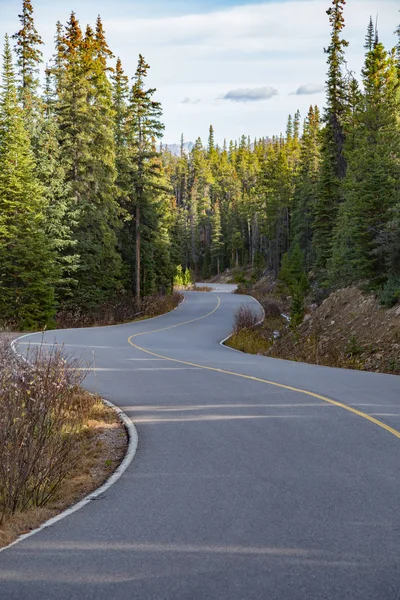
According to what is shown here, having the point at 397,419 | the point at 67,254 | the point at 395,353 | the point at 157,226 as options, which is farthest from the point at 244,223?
the point at 397,419

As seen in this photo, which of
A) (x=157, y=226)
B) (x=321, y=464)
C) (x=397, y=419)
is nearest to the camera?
(x=321, y=464)

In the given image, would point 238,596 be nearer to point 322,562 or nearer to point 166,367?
point 322,562

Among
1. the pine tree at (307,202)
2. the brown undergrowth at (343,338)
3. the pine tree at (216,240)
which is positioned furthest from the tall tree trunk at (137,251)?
the pine tree at (216,240)

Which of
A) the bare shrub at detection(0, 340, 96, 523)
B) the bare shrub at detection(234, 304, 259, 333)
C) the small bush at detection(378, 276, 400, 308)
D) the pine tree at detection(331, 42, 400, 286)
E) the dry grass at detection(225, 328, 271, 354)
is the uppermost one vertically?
the pine tree at detection(331, 42, 400, 286)

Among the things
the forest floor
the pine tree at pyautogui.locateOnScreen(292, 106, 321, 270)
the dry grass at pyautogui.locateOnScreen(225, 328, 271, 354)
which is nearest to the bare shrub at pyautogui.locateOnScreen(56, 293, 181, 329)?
the dry grass at pyautogui.locateOnScreen(225, 328, 271, 354)

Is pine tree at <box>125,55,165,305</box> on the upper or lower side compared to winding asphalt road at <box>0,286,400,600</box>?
upper

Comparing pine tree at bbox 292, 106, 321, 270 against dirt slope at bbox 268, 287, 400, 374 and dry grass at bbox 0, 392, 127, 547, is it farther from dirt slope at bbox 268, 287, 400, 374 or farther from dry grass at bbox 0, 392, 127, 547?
dry grass at bbox 0, 392, 127, 547

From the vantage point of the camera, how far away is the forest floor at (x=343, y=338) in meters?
17.3

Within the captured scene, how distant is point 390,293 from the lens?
1953cm

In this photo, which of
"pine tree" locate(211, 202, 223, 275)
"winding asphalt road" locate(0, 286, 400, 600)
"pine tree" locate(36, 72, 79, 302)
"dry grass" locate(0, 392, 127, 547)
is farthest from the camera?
"pine tree" locate(211, 202, 223, 275)

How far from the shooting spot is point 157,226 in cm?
4469

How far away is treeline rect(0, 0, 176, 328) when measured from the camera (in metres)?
30.9

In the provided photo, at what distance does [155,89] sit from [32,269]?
18.7m

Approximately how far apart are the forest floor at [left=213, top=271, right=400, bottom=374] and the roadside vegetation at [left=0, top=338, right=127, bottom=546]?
10422 millimetres
